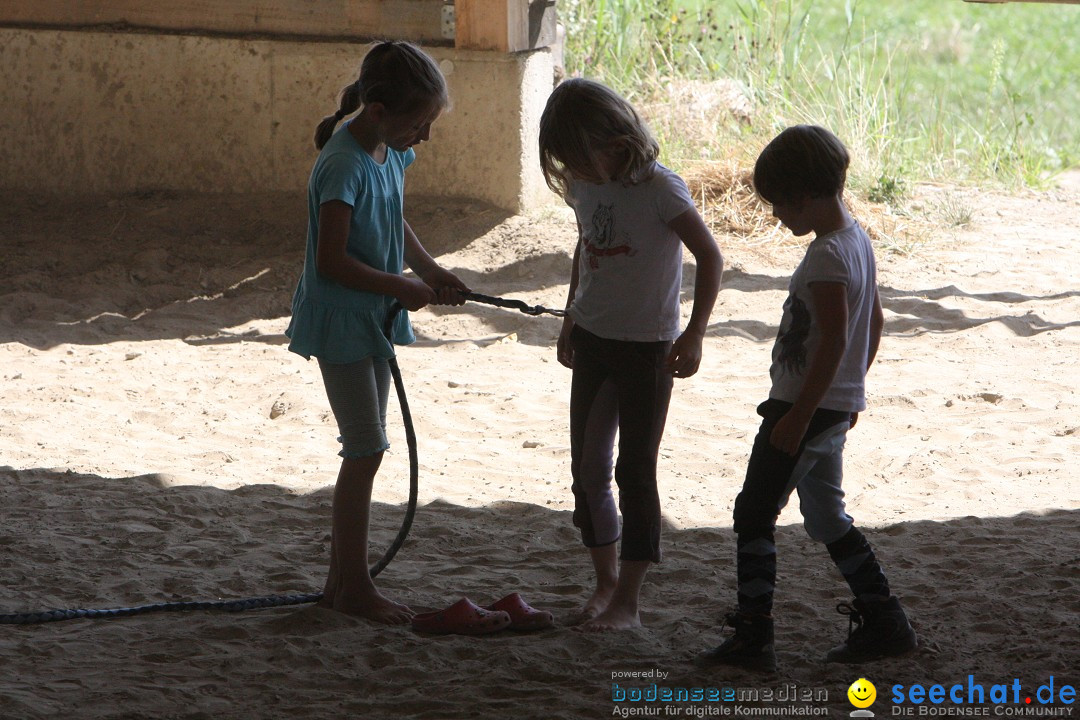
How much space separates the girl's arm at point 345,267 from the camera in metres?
2.78

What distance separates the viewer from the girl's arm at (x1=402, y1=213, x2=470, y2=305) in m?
2.90

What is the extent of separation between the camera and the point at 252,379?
18.7 ft

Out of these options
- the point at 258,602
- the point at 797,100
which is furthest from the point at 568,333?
the point at 797,100

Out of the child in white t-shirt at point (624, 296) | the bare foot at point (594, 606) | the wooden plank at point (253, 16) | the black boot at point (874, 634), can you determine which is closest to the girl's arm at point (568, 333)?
the child in white t-shirt at point (624, 296)

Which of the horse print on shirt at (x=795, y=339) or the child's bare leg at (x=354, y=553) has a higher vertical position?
the horse print on shirt at (x=795, y=339)

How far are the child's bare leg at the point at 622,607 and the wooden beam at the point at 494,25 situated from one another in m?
5.01

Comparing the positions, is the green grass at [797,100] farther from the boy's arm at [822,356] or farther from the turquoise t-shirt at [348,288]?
the boy's arm at [822,356]

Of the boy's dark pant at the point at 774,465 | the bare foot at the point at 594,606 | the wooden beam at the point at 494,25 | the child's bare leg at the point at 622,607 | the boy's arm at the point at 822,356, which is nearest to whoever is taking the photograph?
the boy's arm at the point at 822,356

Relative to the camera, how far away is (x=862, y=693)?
2.54 meters

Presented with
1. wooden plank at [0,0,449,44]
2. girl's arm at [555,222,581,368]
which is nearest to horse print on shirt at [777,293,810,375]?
girl's arm at [555,222,581,368]

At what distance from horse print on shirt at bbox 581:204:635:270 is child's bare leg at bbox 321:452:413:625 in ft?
2.51

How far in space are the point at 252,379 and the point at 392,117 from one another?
3.14 metres

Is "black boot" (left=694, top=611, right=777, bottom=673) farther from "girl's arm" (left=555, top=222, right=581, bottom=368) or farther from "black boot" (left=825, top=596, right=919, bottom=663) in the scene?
"girl's arm" (left=555, top=222, right=581, bottom=368)

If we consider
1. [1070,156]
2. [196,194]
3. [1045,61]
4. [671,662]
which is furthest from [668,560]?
[1045,61]
